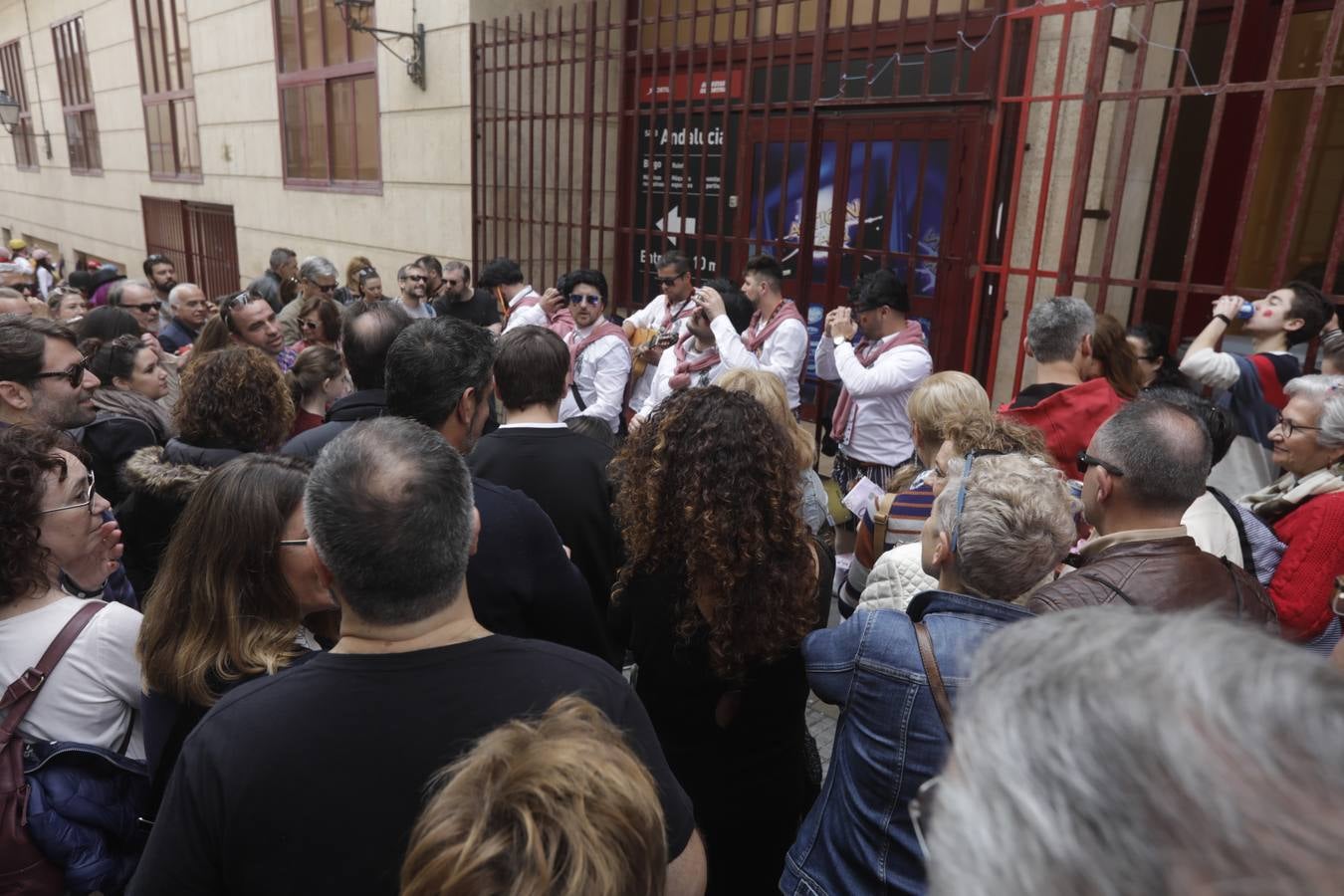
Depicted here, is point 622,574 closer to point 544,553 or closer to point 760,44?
point 544,553

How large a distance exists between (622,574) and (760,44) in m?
5.26

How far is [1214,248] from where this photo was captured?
Answer: 5.34 metres

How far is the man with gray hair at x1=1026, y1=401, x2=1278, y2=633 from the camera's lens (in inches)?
71.6

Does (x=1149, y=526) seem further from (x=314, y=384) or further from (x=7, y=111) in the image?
(x=7, y=111)

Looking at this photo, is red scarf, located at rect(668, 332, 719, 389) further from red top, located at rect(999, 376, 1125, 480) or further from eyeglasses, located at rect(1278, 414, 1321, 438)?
eyeglasses, located at rect(1278, 414, 1321, 438)

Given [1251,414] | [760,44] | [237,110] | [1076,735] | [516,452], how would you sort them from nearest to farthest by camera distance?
1. [1076,735]
2. [516,452]
3. [1251,414]
4. [760,44]
5. [237,110]

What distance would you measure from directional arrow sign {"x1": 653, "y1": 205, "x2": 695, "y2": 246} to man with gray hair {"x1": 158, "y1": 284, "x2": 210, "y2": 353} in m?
3.37

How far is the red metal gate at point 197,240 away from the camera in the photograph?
12.6 m

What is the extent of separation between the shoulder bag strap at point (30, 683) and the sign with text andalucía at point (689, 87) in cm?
503

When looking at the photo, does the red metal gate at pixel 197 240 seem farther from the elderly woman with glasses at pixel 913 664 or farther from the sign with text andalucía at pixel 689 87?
the elderly woman with glasses at pixel 913 664

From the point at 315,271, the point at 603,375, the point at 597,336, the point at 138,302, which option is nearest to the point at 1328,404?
the point at 603,375

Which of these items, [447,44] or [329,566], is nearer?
[329,566]

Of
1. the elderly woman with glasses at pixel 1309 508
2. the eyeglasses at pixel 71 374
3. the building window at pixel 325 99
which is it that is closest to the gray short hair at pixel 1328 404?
the elderly woman with glasses at pixel 1309 508

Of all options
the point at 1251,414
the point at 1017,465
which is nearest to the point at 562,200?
the point at 1251,414
